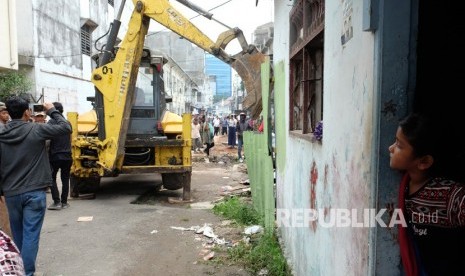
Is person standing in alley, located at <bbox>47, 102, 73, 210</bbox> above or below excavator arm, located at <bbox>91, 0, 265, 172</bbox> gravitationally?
below

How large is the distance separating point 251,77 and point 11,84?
7.30 m

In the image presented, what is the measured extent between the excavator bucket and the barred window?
10.6 m

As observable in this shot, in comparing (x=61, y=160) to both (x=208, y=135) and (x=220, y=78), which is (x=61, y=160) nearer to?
(x=208, y=135)

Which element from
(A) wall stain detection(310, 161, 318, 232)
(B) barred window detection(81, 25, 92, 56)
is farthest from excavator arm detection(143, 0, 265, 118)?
(B) barred window detection(81, 25, 92, 56)

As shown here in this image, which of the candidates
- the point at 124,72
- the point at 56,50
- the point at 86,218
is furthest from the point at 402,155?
the point at 56,50

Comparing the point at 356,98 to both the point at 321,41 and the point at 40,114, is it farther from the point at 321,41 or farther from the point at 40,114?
the point at 40,114

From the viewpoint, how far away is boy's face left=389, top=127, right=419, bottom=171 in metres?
1.54

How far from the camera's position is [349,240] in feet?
6.97

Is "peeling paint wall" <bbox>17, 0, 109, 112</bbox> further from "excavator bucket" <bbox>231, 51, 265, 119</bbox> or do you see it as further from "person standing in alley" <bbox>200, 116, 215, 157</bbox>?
"excavator bucket" <bbox>231, 51, 265, 119</bbox>

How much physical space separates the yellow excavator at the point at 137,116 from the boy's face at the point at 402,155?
16.6ft

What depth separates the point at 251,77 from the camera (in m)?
6.94

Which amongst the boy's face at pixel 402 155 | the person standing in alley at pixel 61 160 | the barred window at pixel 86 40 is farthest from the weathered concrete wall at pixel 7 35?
the boy's face at pixel 402 155

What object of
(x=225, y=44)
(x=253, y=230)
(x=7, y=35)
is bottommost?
(x=253, y=230)

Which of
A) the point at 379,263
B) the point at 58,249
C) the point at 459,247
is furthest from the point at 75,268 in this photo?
the point at 459,247
